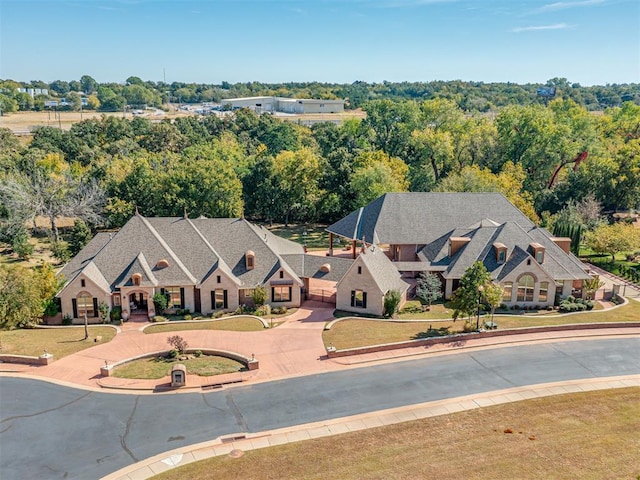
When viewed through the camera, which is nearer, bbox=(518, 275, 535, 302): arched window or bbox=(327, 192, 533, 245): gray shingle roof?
bbox=(518, 275, 535, 302): arched window

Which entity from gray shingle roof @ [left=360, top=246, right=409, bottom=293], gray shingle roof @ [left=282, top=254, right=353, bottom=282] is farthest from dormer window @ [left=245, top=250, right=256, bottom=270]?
gray shingle roof @ [left=360, top=246, right=409, bottom=293]

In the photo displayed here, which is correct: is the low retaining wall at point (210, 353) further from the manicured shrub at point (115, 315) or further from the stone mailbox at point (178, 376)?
the manicured shrub at point (115, 315)

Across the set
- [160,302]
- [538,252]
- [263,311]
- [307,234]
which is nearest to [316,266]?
[263,311]

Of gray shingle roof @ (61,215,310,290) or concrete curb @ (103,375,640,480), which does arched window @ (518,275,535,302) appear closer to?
concrete curb @ (103,375,640,480)

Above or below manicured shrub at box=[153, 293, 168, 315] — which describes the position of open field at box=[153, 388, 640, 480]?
below

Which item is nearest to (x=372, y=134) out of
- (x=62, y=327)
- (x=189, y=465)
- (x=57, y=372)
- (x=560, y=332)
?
(x=560, y=332)

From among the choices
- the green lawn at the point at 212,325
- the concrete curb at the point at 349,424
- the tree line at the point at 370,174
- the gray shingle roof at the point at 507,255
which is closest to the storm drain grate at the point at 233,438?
the concrete curb at the point at 349,424

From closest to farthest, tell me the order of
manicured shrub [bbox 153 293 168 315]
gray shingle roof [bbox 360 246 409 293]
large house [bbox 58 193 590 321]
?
manicured shrub [bbox 153 293 168 315] < large house [bbox 58 193 590 321] < gray shingle roof [bbox 360 246 409 293]
